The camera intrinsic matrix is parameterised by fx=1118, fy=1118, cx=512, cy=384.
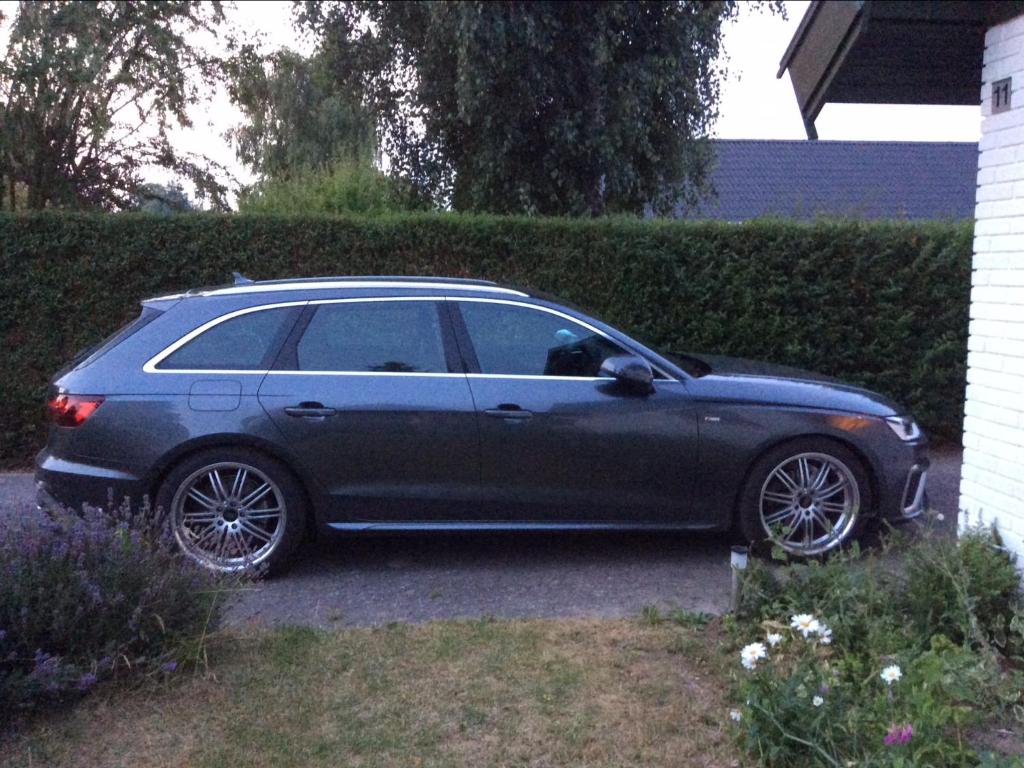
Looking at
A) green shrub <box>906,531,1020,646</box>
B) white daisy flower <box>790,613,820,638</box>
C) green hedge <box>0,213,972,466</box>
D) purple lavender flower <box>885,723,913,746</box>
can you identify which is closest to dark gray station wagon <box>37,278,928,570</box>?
green shrub <box>906,531,1020,646</box>

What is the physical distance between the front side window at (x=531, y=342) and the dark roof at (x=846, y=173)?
17.9 meters

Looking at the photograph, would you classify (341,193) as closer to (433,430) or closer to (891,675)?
(433,430)

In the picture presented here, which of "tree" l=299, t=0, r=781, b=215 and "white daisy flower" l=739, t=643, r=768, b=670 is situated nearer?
"white daisy flower" l=739, t=643, r=768, b=670

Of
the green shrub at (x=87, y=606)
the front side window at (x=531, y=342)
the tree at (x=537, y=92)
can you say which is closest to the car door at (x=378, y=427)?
the front side window at (x=531, y=342)

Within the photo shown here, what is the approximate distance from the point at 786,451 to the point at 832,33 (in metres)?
2.44

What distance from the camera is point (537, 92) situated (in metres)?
11.7

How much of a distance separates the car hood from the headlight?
0.14 ft

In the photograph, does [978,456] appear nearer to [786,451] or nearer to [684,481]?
[786,451]

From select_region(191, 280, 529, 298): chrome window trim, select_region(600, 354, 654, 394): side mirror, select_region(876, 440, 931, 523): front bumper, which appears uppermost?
select_region(191, 280, 529, 298): chrome window trim

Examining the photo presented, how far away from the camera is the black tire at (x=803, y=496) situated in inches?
247

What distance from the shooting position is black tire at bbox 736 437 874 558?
20.6 ft

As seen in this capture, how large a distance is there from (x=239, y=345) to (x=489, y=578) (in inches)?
75.1

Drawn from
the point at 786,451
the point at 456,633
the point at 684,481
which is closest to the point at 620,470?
the point at 684,481

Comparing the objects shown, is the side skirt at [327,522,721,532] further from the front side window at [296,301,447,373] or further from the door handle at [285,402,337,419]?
the front side window at [296,301,447,373]
